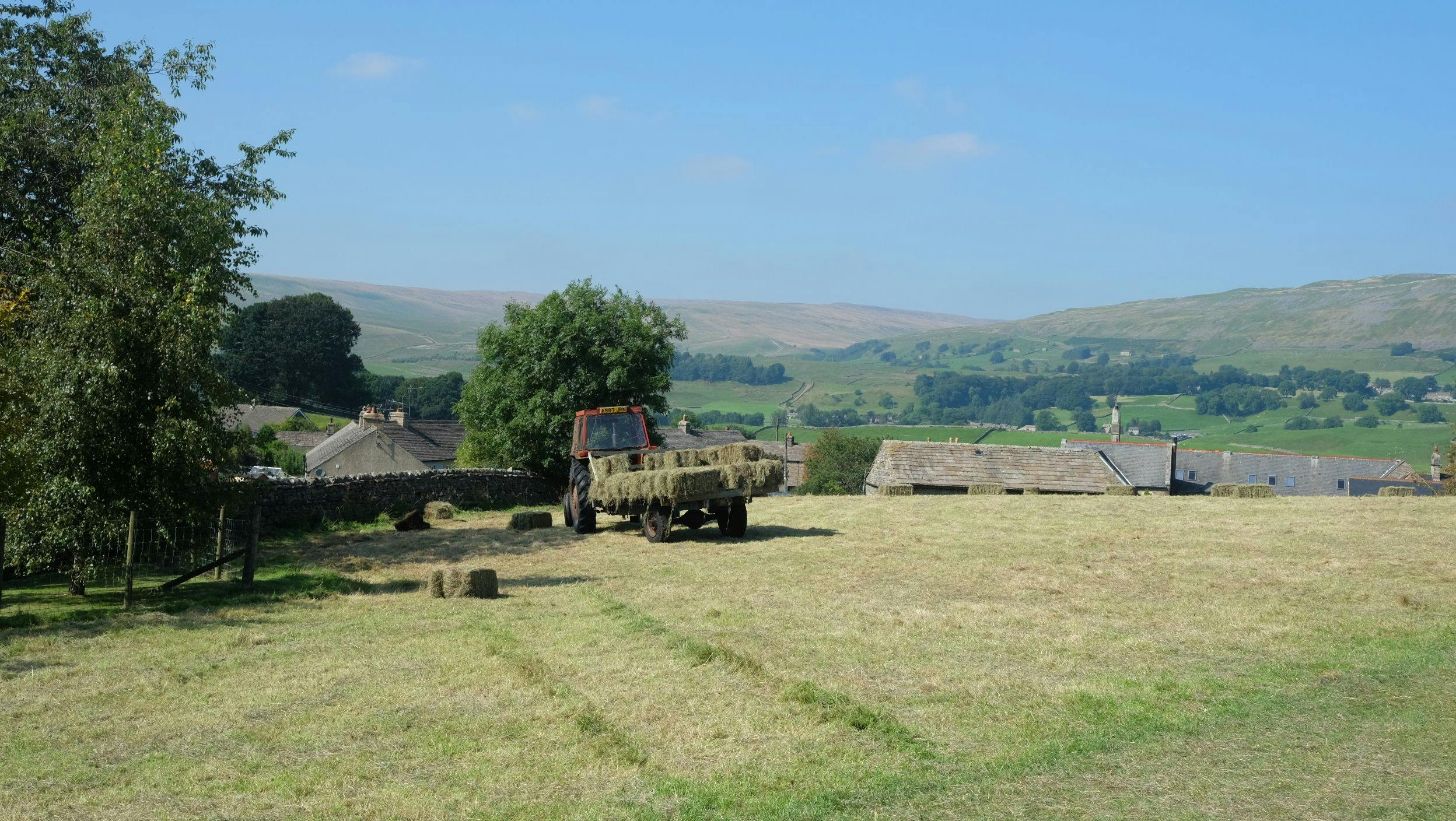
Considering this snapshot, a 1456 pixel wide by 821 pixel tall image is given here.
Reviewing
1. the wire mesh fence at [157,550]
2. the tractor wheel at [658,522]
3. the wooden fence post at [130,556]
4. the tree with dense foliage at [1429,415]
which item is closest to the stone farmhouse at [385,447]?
the tractor wheel at [658,522]

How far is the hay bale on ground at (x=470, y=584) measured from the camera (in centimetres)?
1395

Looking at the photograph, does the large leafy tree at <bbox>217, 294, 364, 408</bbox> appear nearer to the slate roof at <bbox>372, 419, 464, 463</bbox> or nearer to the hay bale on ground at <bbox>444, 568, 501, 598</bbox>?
the slate roof at <bbox>372, 419, 464, 463</bbox>

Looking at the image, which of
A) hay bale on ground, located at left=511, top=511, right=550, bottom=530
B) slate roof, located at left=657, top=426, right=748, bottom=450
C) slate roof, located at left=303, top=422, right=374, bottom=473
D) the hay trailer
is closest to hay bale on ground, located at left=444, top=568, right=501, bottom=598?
the hay trailer

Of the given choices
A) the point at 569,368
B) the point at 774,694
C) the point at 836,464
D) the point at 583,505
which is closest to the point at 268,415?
the point at 836,464

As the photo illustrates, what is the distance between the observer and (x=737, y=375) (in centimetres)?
19475

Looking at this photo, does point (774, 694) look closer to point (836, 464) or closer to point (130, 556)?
point (130, 556)

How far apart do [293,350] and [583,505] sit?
69.1 m

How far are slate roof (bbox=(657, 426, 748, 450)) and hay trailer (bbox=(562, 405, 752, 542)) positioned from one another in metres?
44.3

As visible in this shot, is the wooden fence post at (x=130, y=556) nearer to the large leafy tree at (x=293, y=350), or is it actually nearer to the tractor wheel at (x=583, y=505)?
the tractor wheel at (x=583, y=505)

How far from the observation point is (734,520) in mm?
19516

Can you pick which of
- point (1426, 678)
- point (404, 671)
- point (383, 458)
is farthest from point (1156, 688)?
point (383, 458)

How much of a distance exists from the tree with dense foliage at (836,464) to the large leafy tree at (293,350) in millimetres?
37870

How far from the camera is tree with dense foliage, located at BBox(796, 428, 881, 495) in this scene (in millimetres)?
74875

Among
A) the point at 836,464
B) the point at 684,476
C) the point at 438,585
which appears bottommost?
the point at 836,464
